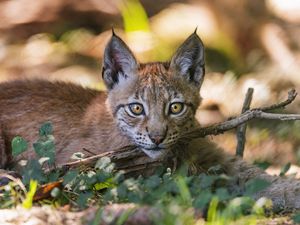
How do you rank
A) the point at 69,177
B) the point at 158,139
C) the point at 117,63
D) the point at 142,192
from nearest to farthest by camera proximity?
1. the point at 142,192
2. the point at 69,177
3. the point at 158,139
4. the point at 117,63

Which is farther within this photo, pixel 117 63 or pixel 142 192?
pixel 117 63

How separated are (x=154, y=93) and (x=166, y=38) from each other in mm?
6522

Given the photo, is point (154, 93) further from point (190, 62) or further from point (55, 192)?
point (55, 192)

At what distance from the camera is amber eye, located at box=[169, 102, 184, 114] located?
633 centimetres

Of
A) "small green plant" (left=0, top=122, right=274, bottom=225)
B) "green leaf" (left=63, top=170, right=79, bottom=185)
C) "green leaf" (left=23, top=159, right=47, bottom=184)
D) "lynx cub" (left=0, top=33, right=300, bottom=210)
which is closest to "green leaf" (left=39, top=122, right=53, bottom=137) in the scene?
"small green plant" (left=0, top=122, right=274, bottom=225)

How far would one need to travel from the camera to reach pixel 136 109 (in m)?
6.40

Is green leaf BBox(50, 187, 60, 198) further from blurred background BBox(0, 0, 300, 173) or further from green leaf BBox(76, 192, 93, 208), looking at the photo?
blurred background BBox(0, 0, 300, 173)

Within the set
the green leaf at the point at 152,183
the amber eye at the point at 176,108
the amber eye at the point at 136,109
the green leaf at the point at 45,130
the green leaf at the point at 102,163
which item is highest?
the amber eye at the point at 176,108

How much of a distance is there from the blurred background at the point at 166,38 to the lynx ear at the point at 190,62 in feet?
15.3

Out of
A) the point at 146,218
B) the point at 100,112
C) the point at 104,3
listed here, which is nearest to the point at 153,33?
the point at 104,3

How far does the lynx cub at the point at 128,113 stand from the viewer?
6262mm

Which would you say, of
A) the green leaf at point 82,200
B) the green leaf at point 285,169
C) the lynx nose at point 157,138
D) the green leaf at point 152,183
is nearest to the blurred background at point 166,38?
the green leaf at point 285,169

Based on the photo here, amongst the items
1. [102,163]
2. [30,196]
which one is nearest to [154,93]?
[102,163]

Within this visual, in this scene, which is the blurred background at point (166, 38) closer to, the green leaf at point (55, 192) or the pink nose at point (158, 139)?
the pink nose at point (158, 139)
